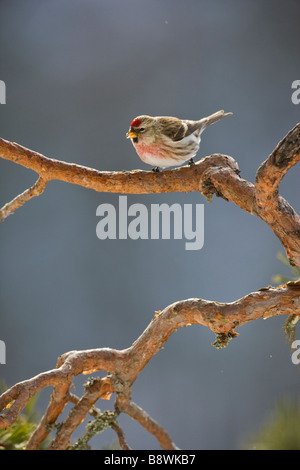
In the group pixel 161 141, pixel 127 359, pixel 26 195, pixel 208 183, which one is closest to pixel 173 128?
pixel 161 141

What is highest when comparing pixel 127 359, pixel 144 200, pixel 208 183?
pixel 144 200

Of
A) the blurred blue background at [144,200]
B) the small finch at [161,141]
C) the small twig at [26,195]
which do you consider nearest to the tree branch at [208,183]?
the small twig at [26,195]

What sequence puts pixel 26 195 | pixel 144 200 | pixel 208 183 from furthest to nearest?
pixel 144 200, pixel 26 195, pixel 208 183

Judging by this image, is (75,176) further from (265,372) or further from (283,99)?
(265,372)

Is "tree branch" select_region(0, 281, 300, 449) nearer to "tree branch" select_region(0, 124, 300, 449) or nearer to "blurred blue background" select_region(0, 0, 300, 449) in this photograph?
"tree branch" select_region(0, 124, 300, 449)

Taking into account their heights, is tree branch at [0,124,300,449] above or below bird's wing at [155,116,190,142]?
below

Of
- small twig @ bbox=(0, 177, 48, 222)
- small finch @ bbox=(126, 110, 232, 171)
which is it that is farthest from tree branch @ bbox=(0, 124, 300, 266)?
small finch @ bbox=(126, 110, 232, 171)

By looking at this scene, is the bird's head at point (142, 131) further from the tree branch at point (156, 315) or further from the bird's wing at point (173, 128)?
the tree branch at point (156, 315)

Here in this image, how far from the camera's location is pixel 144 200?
7.69ft

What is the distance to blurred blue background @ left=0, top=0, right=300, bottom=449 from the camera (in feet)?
7.61

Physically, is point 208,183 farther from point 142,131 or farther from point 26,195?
point 26,195

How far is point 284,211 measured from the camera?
4.10ft

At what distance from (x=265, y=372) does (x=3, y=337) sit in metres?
1.17

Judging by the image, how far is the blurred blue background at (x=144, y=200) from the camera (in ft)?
7.61
